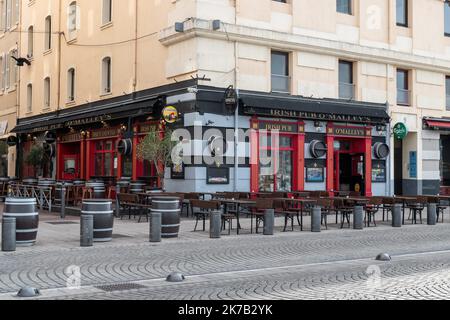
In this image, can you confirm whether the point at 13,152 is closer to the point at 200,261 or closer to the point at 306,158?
the point at 306,158

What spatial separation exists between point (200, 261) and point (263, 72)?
12489 mm

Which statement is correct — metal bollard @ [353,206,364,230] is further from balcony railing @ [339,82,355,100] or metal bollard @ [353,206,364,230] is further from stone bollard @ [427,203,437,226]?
balcony railing @ [339,82,355,100]

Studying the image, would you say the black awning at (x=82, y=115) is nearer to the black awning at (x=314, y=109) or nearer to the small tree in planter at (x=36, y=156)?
the small tree in planter at (x=36, y=156)

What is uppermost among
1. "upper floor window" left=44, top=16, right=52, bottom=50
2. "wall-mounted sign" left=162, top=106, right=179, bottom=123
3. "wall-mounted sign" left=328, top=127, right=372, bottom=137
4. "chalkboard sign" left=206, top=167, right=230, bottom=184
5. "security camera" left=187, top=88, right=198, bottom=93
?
"upper floor window" left=44, top=16, right=52, bottom=50

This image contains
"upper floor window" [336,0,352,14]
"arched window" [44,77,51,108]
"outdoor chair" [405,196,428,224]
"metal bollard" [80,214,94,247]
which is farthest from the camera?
"arched window" [44,77,51,108]

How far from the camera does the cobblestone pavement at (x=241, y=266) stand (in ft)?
26.7

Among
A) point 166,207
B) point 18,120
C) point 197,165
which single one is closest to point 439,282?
point 166,207

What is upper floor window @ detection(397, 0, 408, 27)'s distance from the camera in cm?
2711

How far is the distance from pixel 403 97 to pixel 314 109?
6204 mm

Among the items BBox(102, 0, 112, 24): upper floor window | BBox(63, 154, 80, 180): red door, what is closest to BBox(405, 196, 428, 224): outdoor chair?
BBox(102, 0, 112, 24): upper floor window

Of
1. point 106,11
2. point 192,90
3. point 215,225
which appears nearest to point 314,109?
point 192,90

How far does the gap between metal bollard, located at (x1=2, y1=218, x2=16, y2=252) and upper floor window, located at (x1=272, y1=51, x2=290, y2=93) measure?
13.1 meters

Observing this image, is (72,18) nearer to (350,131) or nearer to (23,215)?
(350,131)

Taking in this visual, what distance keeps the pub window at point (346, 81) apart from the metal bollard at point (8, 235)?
1615cm
